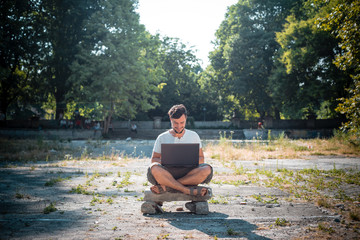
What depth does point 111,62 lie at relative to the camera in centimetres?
2847

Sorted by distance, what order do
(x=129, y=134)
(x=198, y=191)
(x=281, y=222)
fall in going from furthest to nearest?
(x=129, y=134)
(x=198, y=191)
(x=281, y=222)

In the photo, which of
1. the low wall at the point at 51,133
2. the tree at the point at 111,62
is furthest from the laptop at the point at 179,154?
the tree at the point at 111,62

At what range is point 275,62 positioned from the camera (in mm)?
33812

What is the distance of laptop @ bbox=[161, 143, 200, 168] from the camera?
429 centimetres

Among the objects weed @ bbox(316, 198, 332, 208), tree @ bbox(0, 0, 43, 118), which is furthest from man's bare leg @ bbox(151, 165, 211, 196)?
tree @ bbox(0, 0, 43, 118)

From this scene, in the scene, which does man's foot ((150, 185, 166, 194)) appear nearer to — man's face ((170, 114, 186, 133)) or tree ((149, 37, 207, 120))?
man's face ((170, 114, 186, 133))

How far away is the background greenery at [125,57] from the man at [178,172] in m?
24.7

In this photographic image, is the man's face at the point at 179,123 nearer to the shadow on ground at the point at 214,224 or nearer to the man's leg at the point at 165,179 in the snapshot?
the man's leg at the point at 165,179

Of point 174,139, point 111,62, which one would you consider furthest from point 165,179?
point 111,62

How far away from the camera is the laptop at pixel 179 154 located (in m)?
4.29

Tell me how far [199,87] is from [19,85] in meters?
25.6

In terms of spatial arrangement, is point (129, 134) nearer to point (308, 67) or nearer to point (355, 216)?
point (308, 67)

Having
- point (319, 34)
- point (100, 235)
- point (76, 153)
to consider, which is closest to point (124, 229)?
point (100, 235)

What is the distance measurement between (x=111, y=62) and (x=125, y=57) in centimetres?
199
